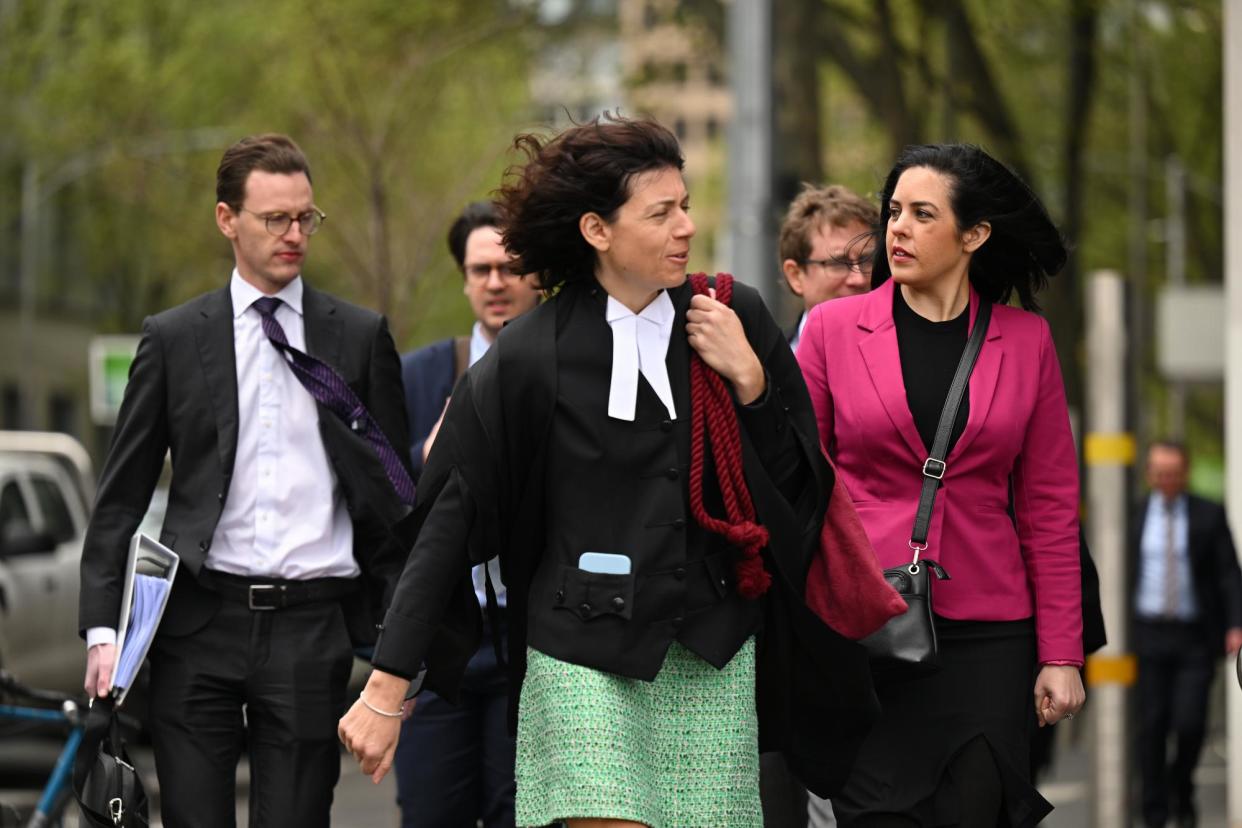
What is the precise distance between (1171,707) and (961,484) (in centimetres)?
792

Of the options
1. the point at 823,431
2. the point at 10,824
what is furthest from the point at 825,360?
the point at 10,824

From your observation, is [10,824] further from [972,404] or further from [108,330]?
[108,330]

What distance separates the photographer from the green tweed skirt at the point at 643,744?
14.5 feet

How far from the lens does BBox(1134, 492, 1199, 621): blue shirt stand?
41.0ft

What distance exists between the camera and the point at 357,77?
21984 mm

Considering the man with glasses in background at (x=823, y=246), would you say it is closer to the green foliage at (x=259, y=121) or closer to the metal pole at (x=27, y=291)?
the green foliage at (x=259, y=121)

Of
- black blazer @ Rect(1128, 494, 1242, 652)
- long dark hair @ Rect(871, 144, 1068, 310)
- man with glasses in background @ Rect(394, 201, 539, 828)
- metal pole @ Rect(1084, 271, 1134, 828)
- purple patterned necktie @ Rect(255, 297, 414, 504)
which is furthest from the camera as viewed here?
black blazer @ Rect(1128, 494, 1242, 652)

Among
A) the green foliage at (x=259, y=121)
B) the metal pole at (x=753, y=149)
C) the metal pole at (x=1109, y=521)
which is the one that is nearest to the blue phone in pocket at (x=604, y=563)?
the metal pole at (x=1109, y=521)

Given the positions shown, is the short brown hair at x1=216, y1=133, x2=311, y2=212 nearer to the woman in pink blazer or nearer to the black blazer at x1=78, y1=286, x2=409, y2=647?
the black blazer at x1=78, y1=286, x2=409, y2=647

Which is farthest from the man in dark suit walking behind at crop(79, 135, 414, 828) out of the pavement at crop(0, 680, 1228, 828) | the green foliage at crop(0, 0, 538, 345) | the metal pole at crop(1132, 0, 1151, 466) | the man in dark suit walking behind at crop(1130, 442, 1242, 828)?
the metal pole at crop(1132, 0, 1151, 466)

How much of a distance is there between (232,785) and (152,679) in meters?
0.33

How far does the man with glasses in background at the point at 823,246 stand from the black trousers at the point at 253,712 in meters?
1.75

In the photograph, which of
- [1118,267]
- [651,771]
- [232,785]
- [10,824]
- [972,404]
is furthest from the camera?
[1118,267]

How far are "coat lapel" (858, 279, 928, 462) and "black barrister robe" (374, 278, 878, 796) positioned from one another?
456mm
